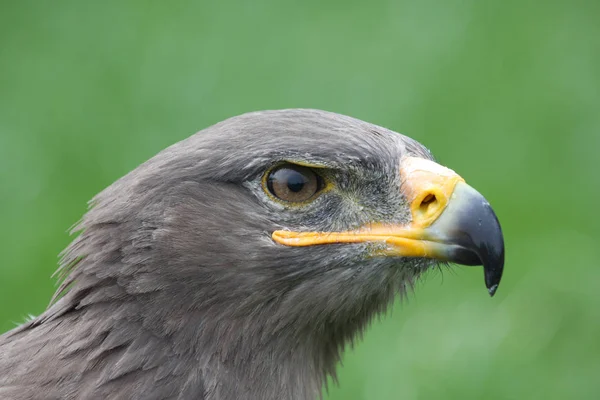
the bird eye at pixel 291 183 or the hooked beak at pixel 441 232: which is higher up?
the bird eye at pixel 291 183

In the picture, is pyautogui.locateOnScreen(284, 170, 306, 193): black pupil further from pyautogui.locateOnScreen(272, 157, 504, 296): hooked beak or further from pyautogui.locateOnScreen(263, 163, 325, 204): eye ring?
pyautogui.locateOnScreen(272, 157, 504, 296): hooked beak

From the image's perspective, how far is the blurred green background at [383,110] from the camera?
667cm

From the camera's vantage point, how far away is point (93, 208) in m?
3.69

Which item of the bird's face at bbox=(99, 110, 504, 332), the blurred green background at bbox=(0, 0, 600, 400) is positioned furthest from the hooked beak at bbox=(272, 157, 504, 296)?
the blurred green background at bbox=(0, 0, 600, 400)

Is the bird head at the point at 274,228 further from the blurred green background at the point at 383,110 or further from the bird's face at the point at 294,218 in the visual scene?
the blurred green background at the point at 383,110

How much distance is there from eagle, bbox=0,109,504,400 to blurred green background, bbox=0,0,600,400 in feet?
9.39

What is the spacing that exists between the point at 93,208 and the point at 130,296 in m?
0.44

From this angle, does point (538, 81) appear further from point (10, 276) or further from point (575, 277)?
point (10, 276)

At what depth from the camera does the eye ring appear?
351cm

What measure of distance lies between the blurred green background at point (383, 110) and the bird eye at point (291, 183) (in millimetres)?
2984

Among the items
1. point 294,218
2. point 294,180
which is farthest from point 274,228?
point 294,180

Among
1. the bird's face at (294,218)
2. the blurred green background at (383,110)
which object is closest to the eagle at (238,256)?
the bird's face at (294,218)

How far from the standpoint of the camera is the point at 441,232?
11.3ft

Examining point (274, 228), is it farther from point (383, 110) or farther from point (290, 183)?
point (383, 110)
